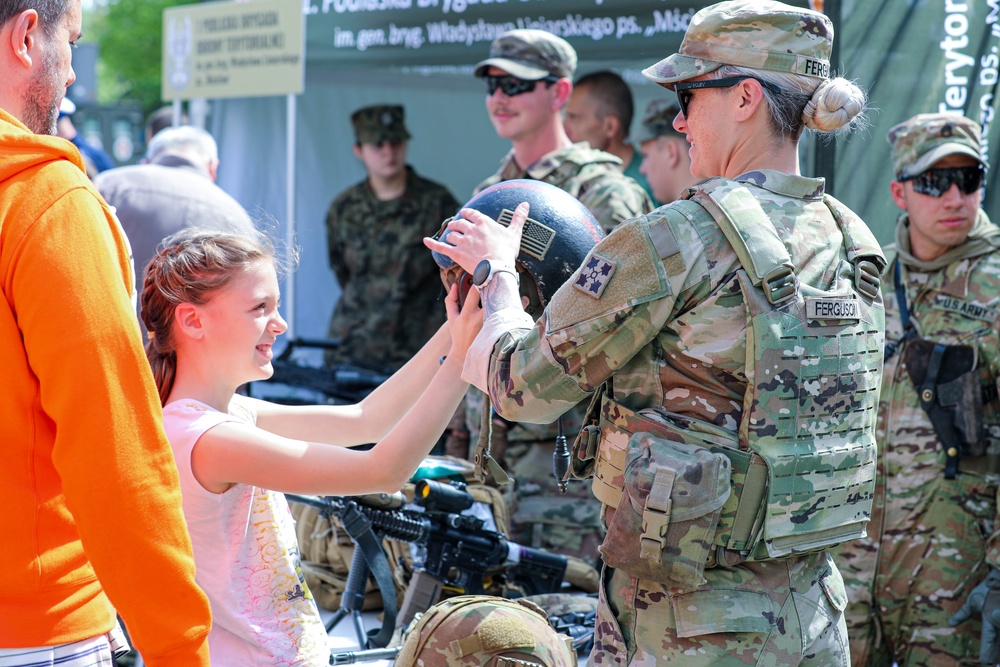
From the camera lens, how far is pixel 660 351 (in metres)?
2.12

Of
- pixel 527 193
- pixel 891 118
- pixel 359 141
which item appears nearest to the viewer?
pixel 527 193

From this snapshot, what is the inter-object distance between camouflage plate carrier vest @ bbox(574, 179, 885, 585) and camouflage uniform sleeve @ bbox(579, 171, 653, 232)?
209cm

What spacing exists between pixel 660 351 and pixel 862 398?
452mm

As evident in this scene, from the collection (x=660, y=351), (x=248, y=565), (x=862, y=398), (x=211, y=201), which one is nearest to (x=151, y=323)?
(x=248, y=565)

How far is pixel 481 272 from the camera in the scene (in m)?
2.31

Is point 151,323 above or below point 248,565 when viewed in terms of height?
above

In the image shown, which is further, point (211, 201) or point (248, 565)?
point (211, 201)

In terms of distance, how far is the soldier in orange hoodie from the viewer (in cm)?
157

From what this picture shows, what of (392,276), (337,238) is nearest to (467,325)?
(392,276)

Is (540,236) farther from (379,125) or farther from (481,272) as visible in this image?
(379,125)

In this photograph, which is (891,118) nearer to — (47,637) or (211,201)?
(211,201)

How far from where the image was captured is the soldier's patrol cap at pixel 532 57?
472 cm

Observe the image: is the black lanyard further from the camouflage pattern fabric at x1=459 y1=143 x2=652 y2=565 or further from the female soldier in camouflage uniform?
the female soldier in camouflage uniform

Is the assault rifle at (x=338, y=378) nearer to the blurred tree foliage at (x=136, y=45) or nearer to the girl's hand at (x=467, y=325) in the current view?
the girl's hand at (x=467, y=325)
